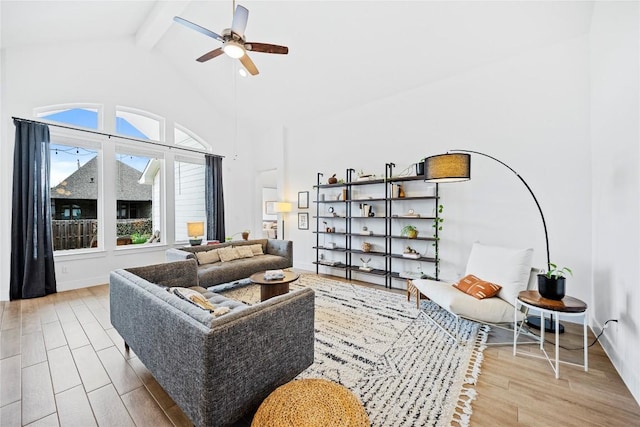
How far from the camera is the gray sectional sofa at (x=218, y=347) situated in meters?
1.28

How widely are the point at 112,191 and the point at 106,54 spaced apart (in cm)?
245

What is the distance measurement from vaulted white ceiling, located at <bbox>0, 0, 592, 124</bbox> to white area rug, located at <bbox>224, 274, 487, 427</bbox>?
352 cm

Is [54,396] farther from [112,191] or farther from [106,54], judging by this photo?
[106,54]

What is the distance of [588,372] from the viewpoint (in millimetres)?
2121

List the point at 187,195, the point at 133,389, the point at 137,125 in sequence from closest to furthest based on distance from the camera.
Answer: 1. the point at 133,389
2. the point at 137,125
3. the point at 187,195

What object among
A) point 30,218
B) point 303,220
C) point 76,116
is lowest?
point 303,220

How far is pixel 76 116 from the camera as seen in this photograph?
4520 millimetres

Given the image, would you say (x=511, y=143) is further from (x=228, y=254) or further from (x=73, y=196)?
(x=73, y=196)

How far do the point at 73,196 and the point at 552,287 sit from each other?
6779 mm

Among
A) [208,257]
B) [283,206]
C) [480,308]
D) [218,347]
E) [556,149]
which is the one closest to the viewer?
[218,347]

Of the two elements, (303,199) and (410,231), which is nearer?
(410,231)

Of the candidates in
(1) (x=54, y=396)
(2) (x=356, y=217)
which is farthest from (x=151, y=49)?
(1) (x=54, y=396)

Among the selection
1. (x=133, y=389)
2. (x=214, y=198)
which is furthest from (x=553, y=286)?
(x=214, y=198)

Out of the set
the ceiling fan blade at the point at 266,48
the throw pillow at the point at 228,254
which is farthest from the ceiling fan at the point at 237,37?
the throw pillow at the point at 228,254
